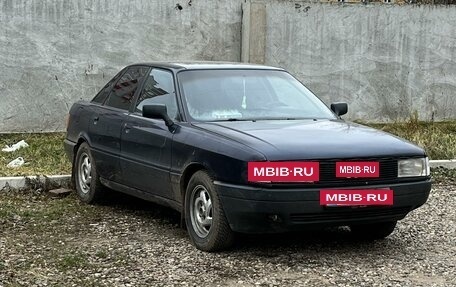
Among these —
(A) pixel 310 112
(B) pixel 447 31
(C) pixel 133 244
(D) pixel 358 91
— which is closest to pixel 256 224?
(C) pixel 133 244

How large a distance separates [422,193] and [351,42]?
308 inches

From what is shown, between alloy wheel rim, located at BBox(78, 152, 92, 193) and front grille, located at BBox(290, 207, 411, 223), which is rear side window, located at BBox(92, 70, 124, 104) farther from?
front grille, located at BBox(290, 207, 411, 223)

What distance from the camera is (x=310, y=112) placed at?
7.33m

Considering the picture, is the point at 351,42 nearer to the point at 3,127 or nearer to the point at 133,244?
the point at 3,127

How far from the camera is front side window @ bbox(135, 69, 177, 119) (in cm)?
721

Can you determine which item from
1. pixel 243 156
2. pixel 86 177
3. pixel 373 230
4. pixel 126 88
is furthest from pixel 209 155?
pixel 86 177

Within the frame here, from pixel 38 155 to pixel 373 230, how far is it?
513cm

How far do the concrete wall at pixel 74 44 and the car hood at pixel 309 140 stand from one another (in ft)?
20.1

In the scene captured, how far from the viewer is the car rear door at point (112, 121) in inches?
304

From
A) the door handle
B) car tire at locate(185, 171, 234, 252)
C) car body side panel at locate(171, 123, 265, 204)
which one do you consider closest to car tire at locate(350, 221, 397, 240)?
car tire at locate(185, 171, 234, 252)

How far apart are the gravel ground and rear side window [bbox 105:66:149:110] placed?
1059 mm

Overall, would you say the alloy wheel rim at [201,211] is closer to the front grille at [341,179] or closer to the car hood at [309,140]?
the car hood at [309,140]
